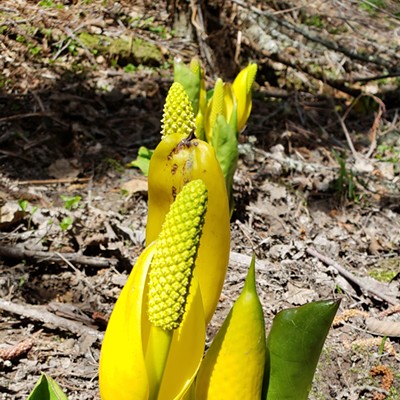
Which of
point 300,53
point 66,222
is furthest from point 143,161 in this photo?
point 300,53

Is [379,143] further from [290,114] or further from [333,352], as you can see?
[333,352]

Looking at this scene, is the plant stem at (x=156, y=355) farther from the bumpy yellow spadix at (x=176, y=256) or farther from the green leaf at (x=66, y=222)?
the green leaf at (x=66, y=222)

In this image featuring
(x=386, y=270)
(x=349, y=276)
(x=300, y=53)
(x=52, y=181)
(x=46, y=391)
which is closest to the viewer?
(x=46, y=391)

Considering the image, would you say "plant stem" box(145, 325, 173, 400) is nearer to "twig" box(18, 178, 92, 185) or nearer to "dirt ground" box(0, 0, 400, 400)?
"dirt ground" box(0, 0, 400, 400)

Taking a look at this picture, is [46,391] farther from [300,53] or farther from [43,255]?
[300,53]

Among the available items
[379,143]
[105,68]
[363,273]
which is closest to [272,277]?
[363,273]

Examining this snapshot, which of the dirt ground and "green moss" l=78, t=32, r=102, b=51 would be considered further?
"green moss" l=78, t=32, r=102, b=51

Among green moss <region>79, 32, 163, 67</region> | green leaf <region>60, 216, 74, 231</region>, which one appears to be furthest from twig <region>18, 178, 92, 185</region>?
green moss <region>79, 32, 163, 67</region>

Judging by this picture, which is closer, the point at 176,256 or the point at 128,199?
the point at 176,256
